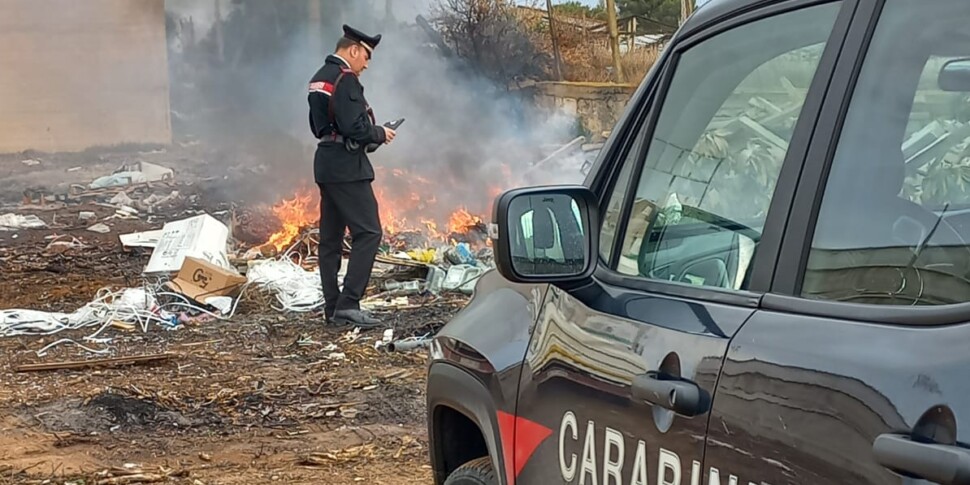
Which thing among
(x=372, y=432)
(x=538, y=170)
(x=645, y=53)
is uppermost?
(x=645, y=53)

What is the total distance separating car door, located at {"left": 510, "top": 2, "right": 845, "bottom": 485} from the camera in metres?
1.71

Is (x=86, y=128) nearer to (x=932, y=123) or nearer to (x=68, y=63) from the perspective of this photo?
(x=68, y=63)

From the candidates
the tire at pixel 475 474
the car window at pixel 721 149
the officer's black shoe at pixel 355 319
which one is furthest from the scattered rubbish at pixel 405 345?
the car window at pixel 721 149

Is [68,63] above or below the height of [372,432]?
above

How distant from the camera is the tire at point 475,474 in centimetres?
266

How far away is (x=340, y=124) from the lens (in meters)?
7.23

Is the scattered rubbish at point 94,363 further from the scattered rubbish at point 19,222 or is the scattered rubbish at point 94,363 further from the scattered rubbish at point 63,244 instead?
the scattered rubbish at point 19,222

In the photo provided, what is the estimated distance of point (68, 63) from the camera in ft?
55.5

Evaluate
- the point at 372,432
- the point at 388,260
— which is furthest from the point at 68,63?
the point at 372,432

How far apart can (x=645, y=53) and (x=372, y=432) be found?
418 inches

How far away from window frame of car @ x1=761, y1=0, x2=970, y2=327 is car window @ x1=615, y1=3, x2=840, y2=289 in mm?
75

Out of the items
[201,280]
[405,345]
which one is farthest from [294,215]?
[405,345]

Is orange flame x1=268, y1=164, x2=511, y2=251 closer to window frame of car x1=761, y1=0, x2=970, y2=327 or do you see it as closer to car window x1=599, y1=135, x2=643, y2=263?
car window x1=599, y1=135, x2=643, y2=263

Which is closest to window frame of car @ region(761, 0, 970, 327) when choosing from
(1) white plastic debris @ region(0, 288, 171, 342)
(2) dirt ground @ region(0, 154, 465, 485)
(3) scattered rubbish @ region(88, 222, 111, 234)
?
(2) dirt ground @ region(0, 154, 465, 485)
